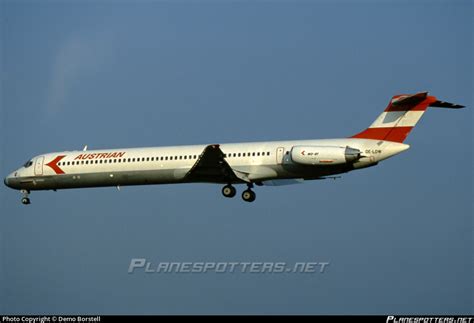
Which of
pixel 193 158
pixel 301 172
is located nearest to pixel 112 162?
pixel 193 158

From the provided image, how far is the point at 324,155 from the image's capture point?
31016mm

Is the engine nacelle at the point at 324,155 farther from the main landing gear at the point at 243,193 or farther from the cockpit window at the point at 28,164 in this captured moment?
the cockpit window at the point at 28,164

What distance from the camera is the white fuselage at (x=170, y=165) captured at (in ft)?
104

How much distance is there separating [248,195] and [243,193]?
0.24 m

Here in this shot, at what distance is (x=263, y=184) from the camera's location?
34.8 metres

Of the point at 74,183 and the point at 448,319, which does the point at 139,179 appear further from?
the point at 448,319

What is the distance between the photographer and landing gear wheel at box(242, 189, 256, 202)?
34156mm

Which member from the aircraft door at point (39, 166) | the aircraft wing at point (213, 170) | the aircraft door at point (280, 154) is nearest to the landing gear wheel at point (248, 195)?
the aircraft wing at point (213, 170)

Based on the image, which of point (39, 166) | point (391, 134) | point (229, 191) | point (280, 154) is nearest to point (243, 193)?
point (229, 191)

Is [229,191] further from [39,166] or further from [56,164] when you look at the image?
[39,166]

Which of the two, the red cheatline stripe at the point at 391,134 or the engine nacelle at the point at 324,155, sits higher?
the red cheatline stripe at the point at 391,134

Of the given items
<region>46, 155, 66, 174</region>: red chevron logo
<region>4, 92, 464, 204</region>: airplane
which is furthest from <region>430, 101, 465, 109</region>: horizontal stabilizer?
<region>46, 155, 66, 174</region>: red chevron logo

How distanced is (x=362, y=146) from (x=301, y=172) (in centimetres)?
251

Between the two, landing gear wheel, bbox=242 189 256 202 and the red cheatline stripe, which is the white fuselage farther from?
landing gear wheel, bbox=242 189 256 202
